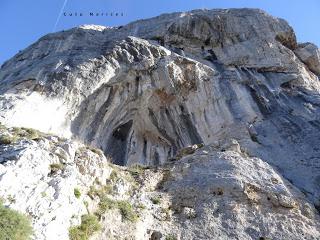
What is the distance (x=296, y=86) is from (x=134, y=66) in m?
9.47

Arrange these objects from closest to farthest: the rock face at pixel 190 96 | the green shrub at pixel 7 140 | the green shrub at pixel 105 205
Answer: the green shrub at pixel 105 205, the green shrub at pixel 7 140, the rock face at pixel 190 96

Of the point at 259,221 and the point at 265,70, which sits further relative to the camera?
the point at 265,70

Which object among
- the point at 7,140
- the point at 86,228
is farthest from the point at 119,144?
the point at 86,228

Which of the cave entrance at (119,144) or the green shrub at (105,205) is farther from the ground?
the cave entrance at (119,144)

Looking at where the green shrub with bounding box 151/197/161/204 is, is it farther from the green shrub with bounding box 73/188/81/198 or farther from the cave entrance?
the cave entrance

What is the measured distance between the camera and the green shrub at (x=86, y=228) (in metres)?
12.9

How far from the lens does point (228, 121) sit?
25.8 meters

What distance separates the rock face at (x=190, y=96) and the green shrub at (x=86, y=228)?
14.0ft

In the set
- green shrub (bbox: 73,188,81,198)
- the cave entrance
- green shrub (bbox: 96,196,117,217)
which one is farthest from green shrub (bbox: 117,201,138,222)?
the cave entrance

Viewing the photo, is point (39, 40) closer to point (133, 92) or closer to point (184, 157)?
point (133, 92)

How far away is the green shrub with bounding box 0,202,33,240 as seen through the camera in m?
10.7

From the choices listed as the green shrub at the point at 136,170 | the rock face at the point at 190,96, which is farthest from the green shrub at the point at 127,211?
the green shrub at the point at 136,170

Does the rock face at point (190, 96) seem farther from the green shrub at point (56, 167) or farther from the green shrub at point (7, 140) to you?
the green shrub at point (7, 140)

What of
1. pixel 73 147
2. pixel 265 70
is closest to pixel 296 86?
pixel 265 70
